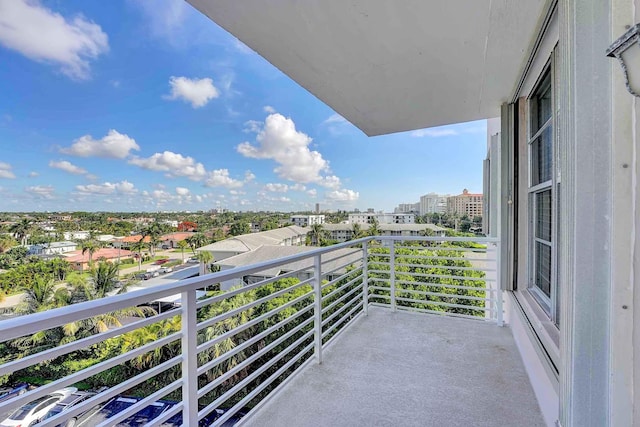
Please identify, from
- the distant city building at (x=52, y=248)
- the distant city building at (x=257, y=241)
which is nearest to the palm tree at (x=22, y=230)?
the distant city building at (x=52, y=248)

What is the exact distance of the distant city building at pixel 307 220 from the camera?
12.8 metres

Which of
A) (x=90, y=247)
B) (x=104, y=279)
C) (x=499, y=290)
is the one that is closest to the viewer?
(x=499, y=290)

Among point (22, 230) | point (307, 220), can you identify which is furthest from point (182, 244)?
point (307, 220)

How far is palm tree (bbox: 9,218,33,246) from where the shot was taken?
23.2ft

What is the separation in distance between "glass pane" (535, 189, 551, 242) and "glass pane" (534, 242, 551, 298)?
7 cm

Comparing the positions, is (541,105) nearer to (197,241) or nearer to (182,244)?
(182,244)

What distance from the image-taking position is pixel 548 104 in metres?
1.76

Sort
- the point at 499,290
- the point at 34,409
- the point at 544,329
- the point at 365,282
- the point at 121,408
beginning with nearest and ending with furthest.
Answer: the point at 544,329 → the point at 121,408 → the point at 499,290 → the point at 34,409 → the point at 365,282

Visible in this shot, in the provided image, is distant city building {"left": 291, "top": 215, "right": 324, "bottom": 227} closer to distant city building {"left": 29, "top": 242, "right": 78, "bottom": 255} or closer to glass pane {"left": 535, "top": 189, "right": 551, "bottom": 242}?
distant city building {"left": 29, "top": 242, "right": 78, "bottom": 255}

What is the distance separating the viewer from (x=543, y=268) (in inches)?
74.3

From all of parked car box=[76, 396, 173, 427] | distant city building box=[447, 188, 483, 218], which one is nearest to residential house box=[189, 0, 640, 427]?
parked car box=[76, 396, 173, 427]

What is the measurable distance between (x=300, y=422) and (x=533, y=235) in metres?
1.96

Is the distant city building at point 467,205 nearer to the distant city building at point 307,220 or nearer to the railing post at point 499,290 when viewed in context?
the railing post at point 499,290

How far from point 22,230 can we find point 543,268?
33.0 feet
